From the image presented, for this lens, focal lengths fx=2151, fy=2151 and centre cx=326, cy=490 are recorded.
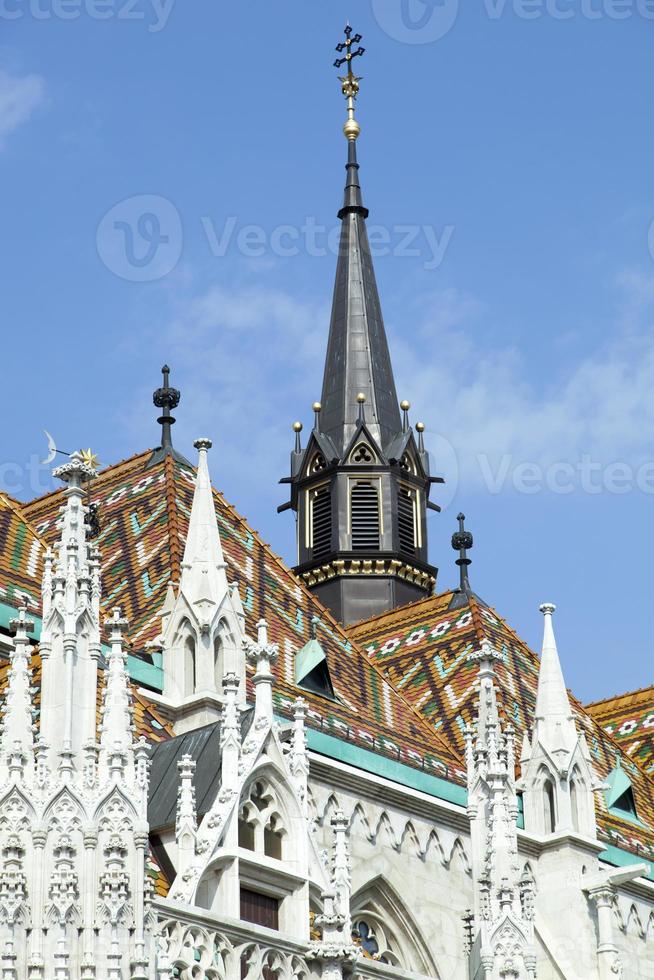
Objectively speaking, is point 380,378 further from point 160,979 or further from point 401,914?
point 160,979

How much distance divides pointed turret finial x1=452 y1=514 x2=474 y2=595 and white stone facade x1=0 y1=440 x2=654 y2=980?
4.92 m

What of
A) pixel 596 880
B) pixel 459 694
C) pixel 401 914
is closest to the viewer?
pixel 401 914

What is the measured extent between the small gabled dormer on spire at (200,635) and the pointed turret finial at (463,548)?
857 cm

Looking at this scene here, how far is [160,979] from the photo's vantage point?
545 inches

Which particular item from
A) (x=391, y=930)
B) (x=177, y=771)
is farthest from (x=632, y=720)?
(x=177, y=771)

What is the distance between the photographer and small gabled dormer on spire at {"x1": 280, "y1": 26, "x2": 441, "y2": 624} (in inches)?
1283

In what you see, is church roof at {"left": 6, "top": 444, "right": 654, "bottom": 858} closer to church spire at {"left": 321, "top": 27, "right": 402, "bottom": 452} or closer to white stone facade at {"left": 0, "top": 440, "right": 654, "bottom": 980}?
white stone facade at {"left": 0, "top": 440, "right": 654, "bottom": 980}

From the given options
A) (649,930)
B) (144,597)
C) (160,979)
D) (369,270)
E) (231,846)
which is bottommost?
(160,979)

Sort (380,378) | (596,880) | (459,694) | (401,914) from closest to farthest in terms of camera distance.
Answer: (401,914)
(596,880)
(459,694)
(380,378)

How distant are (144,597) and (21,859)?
853 cm

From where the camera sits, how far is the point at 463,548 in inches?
1205

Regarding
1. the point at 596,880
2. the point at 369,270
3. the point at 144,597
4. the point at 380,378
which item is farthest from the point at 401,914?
the point at 369,270

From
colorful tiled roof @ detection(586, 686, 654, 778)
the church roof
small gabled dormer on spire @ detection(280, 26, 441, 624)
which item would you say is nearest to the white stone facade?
the church roof

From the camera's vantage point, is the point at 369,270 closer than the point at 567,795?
No
